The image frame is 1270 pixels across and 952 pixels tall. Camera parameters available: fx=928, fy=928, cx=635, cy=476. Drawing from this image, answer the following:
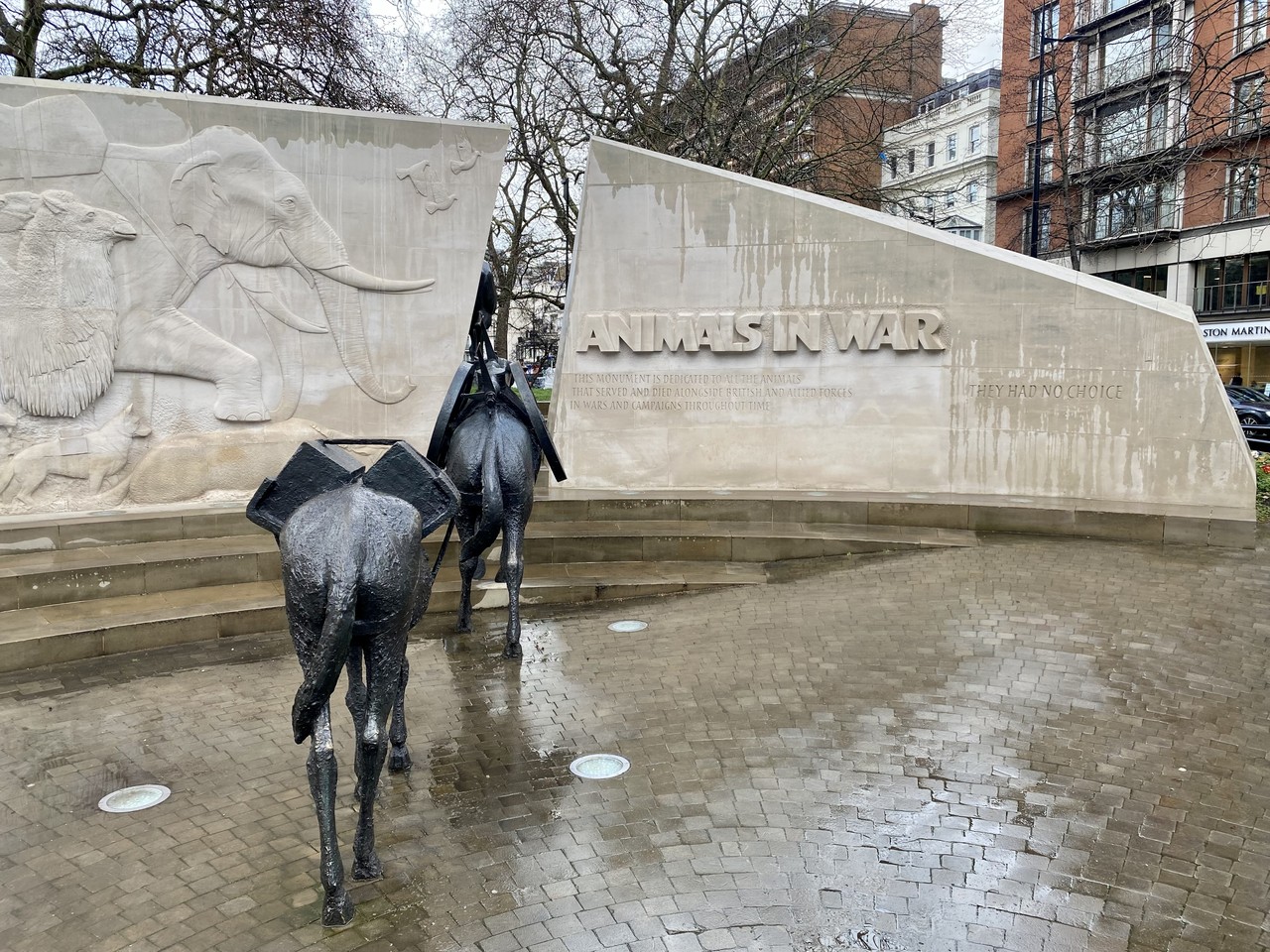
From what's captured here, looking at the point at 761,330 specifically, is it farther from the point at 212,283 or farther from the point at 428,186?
the point at 212,283

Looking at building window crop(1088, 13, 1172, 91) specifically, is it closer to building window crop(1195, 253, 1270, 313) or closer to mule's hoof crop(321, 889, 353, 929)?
building window crop(1195, 253, 1270, 313)

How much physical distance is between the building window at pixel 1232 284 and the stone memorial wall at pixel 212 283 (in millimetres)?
32251

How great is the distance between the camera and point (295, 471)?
12.5 feet

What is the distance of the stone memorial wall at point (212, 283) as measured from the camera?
9508 mm

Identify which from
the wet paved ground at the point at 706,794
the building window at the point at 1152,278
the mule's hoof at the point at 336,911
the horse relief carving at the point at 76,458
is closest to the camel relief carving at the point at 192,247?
the horse relief carving at the point at 76,458

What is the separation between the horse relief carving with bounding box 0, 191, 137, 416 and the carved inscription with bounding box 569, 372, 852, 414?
18.6 feet

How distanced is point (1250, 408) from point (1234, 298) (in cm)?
1356

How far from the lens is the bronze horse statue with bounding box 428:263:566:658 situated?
263 inches

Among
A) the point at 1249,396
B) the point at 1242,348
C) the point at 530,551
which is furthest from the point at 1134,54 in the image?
the point at 1242,348

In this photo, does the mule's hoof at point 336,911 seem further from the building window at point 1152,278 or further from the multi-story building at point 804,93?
the building window at point 1152,278

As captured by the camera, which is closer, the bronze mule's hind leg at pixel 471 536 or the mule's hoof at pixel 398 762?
the mule's hoof at pixel 398 762

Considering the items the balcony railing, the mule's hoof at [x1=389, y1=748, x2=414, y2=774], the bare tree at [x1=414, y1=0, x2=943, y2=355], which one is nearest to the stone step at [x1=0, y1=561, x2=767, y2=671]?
the mule's hoof at [x1=389, y1=748, x2=414, y2=774]

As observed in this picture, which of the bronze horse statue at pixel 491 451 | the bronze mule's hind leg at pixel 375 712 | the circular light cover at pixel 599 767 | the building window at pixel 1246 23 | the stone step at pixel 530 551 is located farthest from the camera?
the building window at pixel 1246 23

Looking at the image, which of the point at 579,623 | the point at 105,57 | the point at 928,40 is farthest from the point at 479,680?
the point at 928,40
